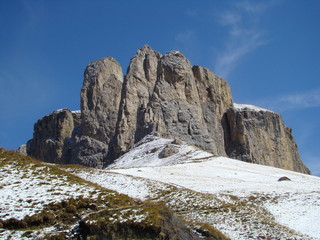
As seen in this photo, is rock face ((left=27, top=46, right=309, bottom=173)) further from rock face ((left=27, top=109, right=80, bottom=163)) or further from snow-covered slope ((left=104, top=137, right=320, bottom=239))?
snow-covered slope ((left=104, top=137, right=320, bottom=239))

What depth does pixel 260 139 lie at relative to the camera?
10506cm

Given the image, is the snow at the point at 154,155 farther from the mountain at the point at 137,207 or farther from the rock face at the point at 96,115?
the rock face at the point at 96,115

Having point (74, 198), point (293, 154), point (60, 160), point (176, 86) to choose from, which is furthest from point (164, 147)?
point (293, 154)

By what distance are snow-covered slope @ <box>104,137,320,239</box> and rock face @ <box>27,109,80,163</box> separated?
6342 centimetres

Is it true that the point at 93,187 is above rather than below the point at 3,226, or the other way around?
above

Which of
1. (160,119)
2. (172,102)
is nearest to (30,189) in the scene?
(160,119)

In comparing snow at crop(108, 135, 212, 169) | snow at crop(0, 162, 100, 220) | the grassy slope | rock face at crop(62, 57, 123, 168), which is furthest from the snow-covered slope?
rock face at crop(62, 57, 123, 168)

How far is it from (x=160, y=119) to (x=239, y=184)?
139 ft

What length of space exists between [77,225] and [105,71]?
103m

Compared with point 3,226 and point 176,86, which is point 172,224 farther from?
point 176,86

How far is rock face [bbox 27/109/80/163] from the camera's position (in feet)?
392

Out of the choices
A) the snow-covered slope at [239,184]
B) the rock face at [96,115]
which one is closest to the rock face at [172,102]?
the rock face at [96,115]

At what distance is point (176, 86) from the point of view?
3430 inches

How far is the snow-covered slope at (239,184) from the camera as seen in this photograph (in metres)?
26.1
